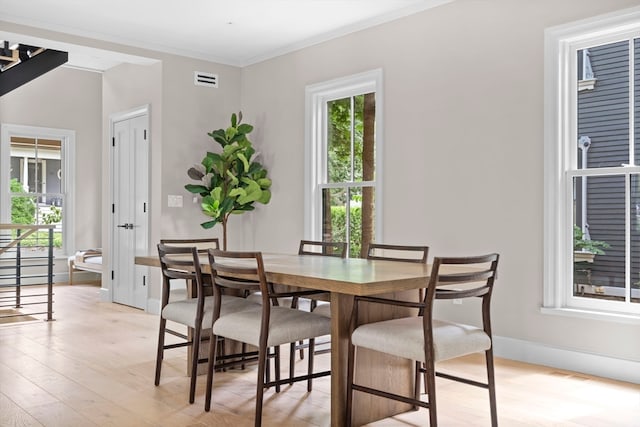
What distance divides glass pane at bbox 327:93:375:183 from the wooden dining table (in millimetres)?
2252

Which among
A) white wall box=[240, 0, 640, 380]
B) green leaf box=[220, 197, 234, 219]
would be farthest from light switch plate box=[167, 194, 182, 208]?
white wall box=[240, 0, 640, 380]

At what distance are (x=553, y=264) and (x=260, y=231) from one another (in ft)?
10.9

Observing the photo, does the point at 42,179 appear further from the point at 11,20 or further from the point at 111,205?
the point at 11,20

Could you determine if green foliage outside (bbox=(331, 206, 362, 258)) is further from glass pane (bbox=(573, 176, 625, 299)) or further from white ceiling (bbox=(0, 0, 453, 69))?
glass pane (bbox=(573, 176, 625, 299))

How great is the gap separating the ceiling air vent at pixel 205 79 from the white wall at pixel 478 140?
1.50 meters

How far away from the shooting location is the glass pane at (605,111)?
3.82 m

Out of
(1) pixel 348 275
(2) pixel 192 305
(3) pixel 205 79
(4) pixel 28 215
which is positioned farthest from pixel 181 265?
(4) pixel 28 215

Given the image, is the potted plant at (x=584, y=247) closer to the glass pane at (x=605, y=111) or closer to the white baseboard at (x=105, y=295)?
the glass pane at (x=605, y=111)

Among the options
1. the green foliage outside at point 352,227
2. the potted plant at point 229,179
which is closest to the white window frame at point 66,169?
the potted plant at point 229,179

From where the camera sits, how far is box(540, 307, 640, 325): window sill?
12.0 feet

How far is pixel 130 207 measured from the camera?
263 inches

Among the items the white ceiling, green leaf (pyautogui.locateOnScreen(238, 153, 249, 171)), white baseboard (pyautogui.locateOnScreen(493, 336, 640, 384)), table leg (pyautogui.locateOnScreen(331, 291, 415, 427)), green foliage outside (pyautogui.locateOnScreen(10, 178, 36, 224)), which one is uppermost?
the white ceiling

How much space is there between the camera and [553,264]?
13.2ft

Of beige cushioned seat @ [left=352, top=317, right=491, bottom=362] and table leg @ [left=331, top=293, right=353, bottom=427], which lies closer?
beige cushioned seat @ [left=352, top=317, right=491, bottom=362]
